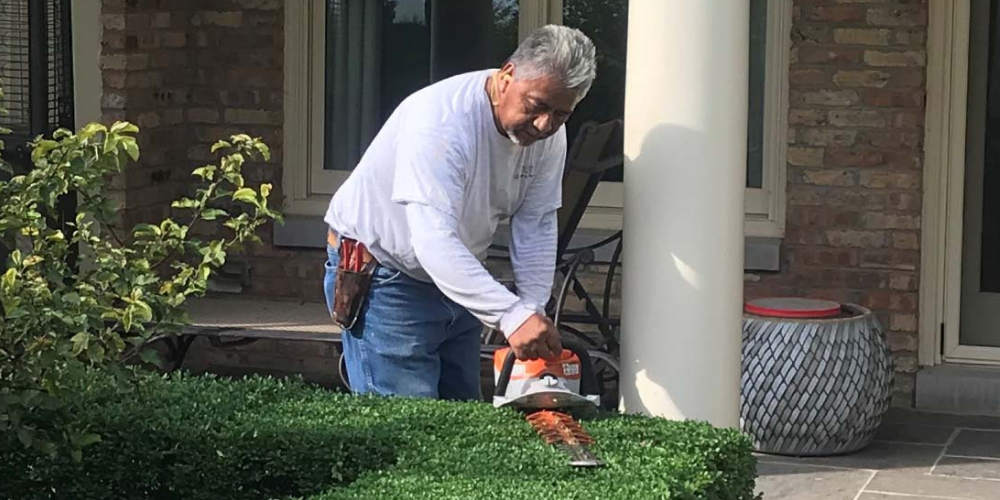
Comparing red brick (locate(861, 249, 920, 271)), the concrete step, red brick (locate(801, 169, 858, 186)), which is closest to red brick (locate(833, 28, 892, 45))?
red brick (locate(801, 169, 858, 186))

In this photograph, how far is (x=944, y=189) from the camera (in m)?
7.39

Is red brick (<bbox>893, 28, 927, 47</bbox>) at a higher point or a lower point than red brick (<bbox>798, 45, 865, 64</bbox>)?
higher

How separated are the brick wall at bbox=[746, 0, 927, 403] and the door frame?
69mm

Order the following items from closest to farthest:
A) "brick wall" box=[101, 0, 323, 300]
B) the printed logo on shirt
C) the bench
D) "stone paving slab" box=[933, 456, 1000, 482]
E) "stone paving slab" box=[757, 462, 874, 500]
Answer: the printed logo on shirt
"stone paving slab" box=[757, 462, 874, 500]
"stone paving slab" box=[933, 456, 1000, 482]
the bench
"brick wall" box=[101, 0, 323, 300]

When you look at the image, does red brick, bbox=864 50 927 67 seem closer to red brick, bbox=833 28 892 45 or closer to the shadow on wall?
red brick, bbox=833 28 892 45

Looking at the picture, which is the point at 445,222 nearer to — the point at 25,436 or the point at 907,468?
the point at 25,436

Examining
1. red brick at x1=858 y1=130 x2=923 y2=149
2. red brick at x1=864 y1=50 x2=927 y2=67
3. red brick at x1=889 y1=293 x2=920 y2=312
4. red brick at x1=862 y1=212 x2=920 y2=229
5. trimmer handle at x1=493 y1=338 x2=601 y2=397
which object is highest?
red brick at x1=864 y1=50 x2=927 y2=67

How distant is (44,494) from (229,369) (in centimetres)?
425

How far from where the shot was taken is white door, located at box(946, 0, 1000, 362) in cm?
740

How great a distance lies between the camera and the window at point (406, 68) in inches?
302

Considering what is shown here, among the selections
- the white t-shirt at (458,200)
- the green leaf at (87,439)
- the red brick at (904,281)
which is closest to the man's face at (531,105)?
the white t-shirt at (458,200)

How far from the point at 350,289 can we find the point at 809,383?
2726mm

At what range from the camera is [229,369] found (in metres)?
8.15

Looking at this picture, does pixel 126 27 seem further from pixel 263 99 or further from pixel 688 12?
pixel 688 12
